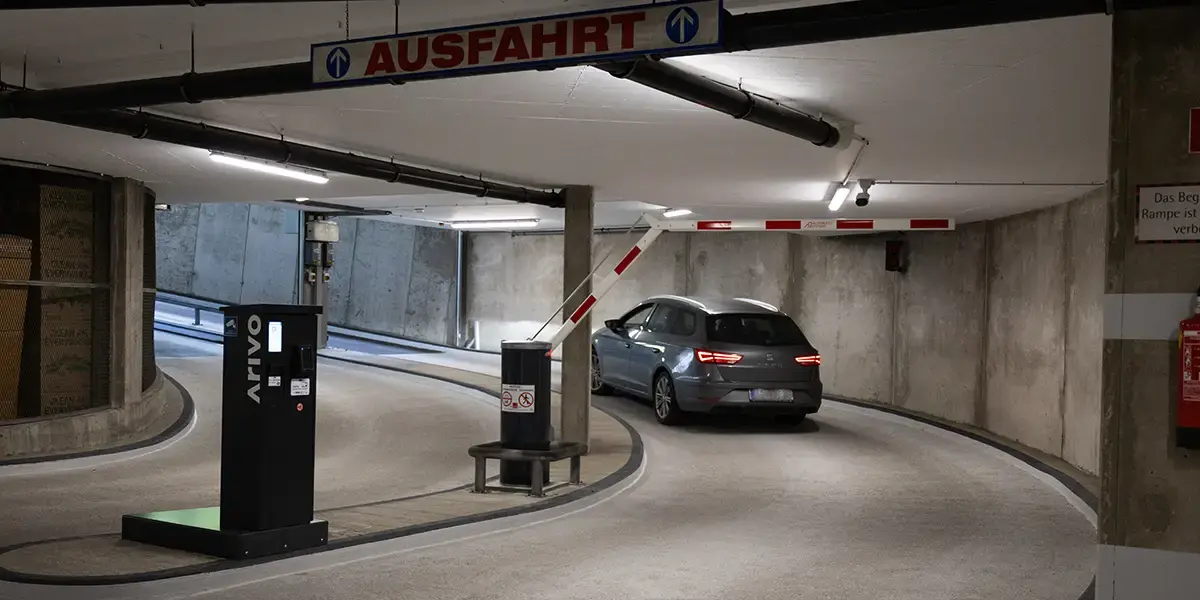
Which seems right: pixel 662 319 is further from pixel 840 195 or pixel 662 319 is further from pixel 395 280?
pixel 395 280

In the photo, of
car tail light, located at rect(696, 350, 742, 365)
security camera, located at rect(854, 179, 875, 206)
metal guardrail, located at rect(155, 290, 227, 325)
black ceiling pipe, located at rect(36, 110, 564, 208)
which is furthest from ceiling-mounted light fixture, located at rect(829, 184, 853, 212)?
metal guardrail, located at rect(155, 290, 227, 325)

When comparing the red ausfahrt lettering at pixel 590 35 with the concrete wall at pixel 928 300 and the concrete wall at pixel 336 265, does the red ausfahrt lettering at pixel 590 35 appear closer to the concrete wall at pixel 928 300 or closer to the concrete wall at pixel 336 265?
the concrete wall at pixel 928 300

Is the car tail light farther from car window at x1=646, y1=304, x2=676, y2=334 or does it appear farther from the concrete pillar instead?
the concrete pillar

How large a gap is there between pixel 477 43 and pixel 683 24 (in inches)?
38.8

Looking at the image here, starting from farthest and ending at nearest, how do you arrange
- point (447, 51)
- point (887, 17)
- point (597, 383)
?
point (597, 383)
point (447, 51)
point (887, 17)

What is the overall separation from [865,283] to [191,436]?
376 inches

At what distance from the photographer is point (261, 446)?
19.9 feet

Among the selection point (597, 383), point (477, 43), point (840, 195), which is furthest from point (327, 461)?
point (477, 43)

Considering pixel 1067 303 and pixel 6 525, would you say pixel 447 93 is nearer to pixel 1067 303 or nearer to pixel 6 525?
pixel 6 525

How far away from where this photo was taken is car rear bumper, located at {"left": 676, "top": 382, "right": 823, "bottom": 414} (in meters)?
12.1

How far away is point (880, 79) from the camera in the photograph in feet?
19.2

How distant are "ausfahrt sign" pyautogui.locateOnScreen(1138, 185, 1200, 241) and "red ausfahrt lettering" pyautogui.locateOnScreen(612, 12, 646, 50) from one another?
6.84 feet

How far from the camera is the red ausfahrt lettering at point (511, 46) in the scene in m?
4.61

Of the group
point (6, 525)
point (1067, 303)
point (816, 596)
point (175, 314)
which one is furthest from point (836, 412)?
point (175, 314)
